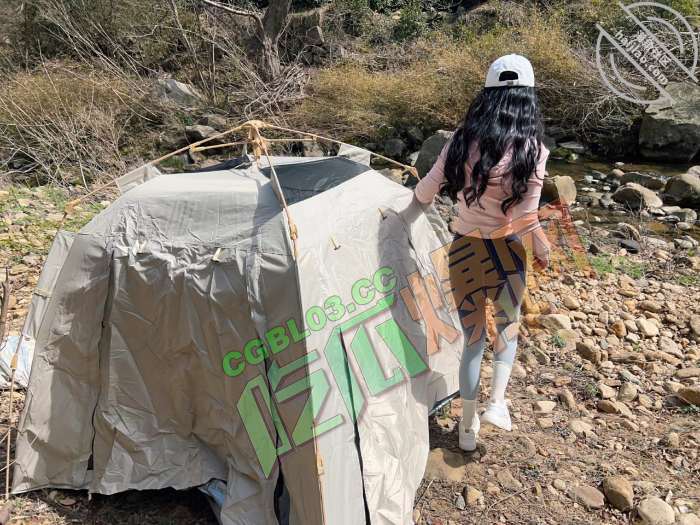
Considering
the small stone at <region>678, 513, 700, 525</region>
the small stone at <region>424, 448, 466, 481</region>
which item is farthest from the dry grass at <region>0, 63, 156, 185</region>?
the small stone at <region>678, 513, 700, 525</region>

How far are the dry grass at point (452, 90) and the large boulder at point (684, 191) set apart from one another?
2.36 meters

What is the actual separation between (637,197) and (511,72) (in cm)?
573

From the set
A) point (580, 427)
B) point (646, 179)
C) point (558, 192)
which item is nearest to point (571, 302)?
point (580, 427)

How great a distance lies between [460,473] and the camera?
2688 mm

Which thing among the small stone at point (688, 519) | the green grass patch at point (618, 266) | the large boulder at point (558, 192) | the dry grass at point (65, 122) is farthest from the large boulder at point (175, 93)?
the small stone at point (688, 519)

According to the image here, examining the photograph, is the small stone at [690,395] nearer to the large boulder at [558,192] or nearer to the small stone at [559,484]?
the small stone at [559,484]

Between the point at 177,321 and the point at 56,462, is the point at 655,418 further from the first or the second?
the point at 56,462

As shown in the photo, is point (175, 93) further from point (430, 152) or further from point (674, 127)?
point (674, 127)

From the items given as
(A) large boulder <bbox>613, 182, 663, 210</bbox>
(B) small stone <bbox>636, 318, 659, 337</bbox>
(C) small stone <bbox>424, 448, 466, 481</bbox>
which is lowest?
(A) large boulder <bbox>613, 182, 663, 210</bbox>

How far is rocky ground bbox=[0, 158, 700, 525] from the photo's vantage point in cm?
252

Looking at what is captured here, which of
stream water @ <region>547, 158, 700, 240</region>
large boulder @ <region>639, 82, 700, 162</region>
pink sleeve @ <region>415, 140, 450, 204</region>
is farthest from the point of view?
large boulder @ <region>639, 82, 700, 162</region>

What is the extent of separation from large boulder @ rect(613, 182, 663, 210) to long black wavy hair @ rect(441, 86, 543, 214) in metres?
5.46

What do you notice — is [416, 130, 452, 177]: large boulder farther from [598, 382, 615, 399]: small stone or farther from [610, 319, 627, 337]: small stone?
[598, 382, 615, 399]: small stone

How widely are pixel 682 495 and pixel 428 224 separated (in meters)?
1.70
